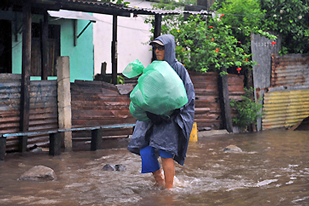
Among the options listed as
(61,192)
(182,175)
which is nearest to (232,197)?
(182,175)

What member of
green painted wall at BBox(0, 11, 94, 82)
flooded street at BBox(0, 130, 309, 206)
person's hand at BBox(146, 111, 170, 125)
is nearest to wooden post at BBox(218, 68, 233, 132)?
flooded street at BBox(0, 130, 309, 206)

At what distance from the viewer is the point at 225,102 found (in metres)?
10.2

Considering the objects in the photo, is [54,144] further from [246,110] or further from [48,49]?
[48,49]

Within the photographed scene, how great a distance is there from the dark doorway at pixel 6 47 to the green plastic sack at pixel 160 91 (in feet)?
29.6

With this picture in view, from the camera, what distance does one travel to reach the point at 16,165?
18.5 ft

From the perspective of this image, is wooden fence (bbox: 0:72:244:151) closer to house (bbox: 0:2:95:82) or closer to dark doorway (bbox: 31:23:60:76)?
house (bbox: 0:2:95:82)

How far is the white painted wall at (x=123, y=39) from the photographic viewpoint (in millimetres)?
14258

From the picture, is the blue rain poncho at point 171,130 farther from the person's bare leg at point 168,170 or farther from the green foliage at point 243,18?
the green foliage at point 243,18

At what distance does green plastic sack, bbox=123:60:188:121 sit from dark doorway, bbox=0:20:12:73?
29.6ft

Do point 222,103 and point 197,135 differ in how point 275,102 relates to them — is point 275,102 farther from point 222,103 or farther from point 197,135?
point 197,135

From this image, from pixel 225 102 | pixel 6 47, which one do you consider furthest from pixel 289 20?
pixel 6 47

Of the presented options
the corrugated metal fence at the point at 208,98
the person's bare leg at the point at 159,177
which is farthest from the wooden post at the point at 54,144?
the corrugated metal fence at the point at 208,98

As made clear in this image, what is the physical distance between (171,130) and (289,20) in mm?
8577

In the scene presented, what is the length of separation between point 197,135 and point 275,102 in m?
3.19
